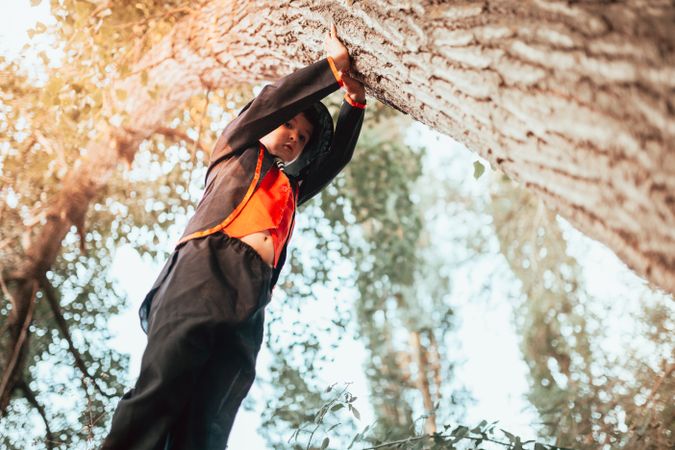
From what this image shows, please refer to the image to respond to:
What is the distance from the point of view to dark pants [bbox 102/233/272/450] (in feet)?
4.38

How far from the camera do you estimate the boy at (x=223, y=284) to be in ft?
4.46

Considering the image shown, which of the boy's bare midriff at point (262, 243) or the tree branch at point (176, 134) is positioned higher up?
the tree branch at point (176, 134)

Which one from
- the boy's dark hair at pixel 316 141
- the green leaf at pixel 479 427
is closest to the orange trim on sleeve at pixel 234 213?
the boy's dark hair at pixel 316 141

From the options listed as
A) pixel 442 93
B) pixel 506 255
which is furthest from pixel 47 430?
pixel 506 255

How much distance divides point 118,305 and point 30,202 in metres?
1.05

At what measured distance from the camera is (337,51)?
1543 mm

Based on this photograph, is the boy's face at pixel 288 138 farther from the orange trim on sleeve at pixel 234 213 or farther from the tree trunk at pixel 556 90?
the tree trunk at pixel 556 90

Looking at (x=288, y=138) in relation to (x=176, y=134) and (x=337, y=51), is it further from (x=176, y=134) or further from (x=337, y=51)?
(x=176, y=134)

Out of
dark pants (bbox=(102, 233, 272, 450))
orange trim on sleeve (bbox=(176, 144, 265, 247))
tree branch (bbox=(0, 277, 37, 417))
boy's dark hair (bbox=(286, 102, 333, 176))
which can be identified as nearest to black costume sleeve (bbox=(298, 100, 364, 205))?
boy's dark hair (bbox=(286, 102, 333, 176))

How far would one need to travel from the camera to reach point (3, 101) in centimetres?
294

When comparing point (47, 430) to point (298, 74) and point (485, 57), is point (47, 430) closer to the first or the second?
point (298, 74)

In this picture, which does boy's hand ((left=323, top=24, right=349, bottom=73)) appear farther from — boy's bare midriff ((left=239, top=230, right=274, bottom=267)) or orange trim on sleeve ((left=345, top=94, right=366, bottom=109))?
boy's bare midriff ((left=239, top=230, right=274, bottom=267))

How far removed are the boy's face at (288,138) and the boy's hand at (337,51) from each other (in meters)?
0.29

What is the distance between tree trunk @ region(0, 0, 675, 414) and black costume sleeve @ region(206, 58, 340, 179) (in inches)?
3.8
